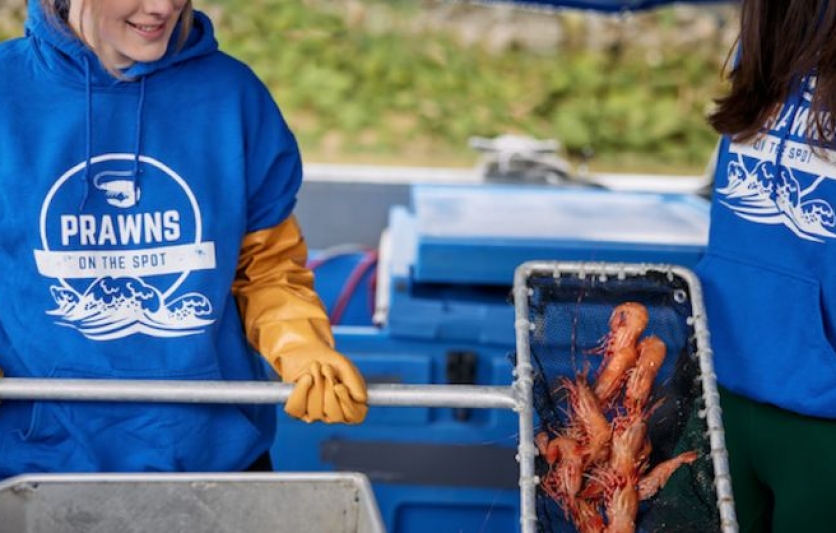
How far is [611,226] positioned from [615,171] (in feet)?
12.0

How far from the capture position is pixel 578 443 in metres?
1.66

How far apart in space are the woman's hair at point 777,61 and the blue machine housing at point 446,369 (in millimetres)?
1162

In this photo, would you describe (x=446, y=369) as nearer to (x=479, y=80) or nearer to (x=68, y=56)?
(x=68, y=56)

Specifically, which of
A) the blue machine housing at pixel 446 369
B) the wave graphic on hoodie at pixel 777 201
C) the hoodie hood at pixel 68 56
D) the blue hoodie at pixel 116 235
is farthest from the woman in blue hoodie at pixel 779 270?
the blue machine housing at pixel 446 369

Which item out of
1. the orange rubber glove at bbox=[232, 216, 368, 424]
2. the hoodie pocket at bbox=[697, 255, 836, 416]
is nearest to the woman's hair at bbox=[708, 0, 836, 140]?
the hoodie pocket at bbox=[697, 255, 836, 416]

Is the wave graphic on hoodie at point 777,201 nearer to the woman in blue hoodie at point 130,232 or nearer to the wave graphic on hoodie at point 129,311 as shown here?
the woman in blue hoodie at point 130,232

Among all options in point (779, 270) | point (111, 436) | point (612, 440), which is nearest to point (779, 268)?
point (779, 270)

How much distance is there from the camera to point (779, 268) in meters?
1.88

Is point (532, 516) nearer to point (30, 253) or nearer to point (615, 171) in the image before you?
point (30, 253)

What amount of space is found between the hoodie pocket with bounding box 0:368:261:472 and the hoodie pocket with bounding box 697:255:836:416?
0.85 metres

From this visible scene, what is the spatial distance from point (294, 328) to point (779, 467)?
819 mm

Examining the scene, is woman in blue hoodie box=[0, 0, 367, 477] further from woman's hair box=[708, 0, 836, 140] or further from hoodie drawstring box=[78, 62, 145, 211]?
woman's hair box=[708, 0, 836, 140]

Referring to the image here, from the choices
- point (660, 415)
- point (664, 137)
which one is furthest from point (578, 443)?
point (664, 137)

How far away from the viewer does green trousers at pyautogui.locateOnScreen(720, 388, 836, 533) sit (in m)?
1.84
